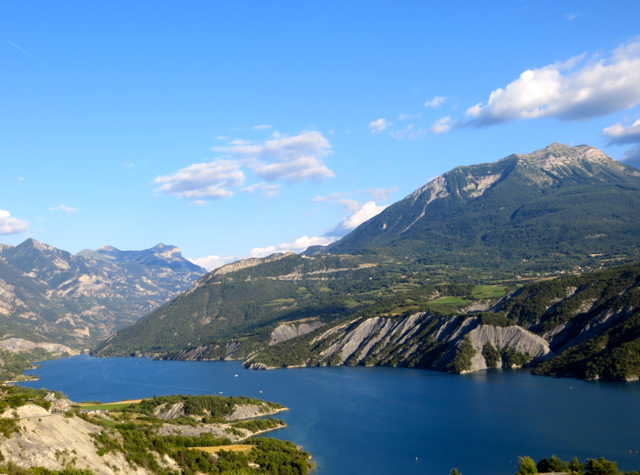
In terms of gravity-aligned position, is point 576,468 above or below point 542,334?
below

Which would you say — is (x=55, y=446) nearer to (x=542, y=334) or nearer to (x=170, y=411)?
(x=170, y=411)

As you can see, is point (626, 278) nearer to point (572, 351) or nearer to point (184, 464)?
point (572, 351)

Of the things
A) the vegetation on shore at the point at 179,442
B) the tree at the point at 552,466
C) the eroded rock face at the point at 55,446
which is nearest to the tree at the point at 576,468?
the tree at the point at 552,466

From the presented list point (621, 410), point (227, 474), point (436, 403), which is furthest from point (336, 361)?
point (227, 474)

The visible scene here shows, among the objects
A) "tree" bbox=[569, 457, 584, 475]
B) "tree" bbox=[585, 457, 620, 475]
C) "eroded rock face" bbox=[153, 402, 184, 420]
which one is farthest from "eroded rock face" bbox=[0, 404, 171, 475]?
"eroded rock face" bbox=[153, 402, 184, 420]

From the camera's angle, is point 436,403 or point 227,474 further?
point 436,403

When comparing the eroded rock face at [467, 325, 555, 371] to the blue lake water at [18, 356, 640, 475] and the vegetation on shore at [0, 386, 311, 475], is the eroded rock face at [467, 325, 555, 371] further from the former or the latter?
the vegetation on shore at [0, 386, 311, 475]

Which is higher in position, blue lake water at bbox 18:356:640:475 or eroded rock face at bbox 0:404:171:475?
eroded rock face at bbox 0:404:171:475

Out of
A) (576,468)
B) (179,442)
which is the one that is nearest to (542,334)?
(576,468)
